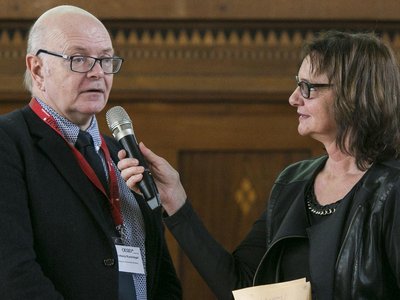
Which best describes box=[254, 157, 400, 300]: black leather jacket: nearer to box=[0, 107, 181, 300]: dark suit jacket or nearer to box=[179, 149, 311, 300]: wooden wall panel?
box=[0, 107, 181, 300]: dark suit jacket

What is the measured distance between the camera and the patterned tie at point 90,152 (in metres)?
2.63

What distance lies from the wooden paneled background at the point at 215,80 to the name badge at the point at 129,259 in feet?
5.55

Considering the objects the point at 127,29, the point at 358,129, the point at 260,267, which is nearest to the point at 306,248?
the point at 260,267

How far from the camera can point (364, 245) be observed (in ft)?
7.91

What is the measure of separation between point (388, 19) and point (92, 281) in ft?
8.12

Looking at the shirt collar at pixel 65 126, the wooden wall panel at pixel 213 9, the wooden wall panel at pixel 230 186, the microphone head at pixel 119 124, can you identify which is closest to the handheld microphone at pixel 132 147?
the microphone head at pixel 119 124

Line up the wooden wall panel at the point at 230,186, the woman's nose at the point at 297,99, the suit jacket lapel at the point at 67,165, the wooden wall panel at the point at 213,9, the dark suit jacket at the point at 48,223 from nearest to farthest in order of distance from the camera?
→ the dark suit jacket at the point at 48,223
the suit jacket lapel at the point at 67,165
the woman's nose at the point at 297,99
the wooden wall panel at the point at 230,186
the wooden wall panel at the point at 213,9

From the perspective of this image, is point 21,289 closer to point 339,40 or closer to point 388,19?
point 339,40

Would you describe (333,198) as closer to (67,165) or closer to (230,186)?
(67,165)

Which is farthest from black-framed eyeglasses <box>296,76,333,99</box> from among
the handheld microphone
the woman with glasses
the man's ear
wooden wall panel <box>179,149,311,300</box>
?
wooden wall panel <box>179,149,311,300</box>

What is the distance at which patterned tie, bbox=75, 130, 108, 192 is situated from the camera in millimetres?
2629

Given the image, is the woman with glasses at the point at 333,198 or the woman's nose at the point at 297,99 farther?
the woman's nose at the point at 297,99

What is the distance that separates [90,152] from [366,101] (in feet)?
2.42

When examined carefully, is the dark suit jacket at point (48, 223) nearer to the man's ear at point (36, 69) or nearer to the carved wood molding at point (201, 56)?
the man's ear at point (36, 69)
